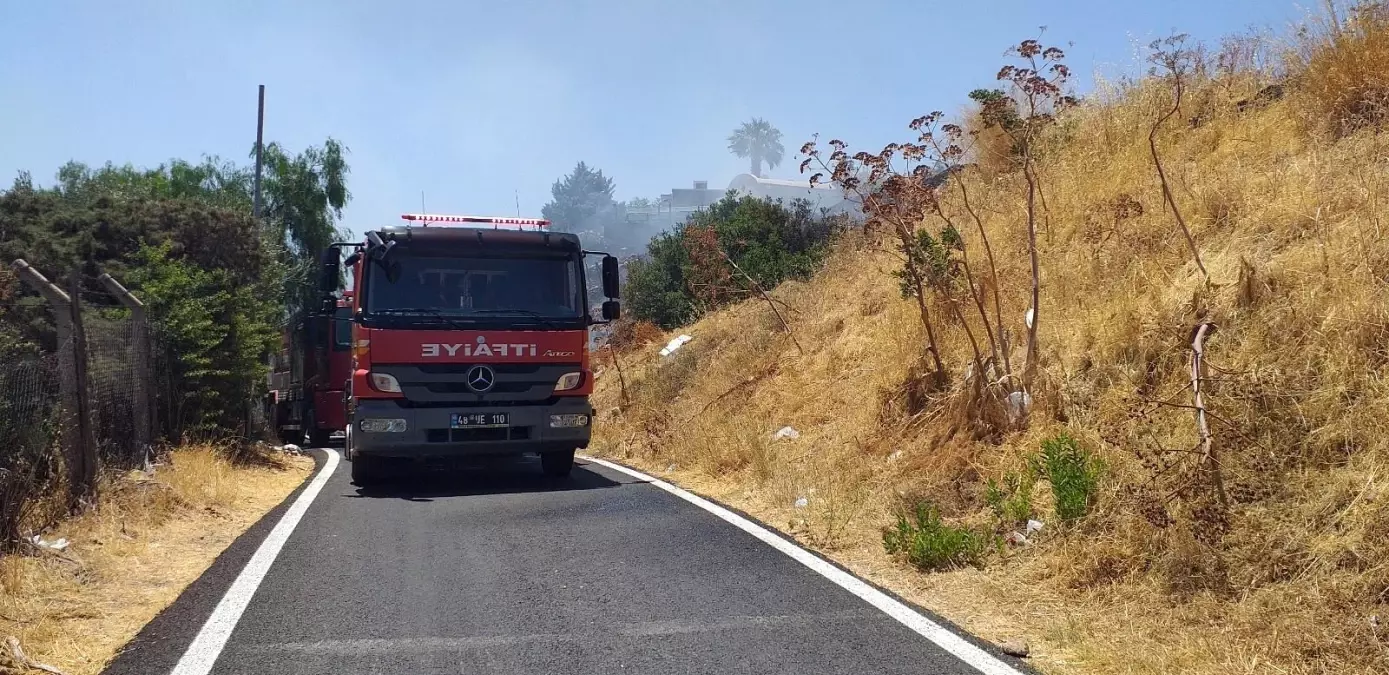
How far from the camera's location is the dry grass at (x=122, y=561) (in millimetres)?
5320

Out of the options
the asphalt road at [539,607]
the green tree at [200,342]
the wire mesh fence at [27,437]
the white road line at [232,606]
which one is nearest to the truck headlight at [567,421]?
the asphalt road at [539,607]

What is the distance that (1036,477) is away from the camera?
7.26 metres

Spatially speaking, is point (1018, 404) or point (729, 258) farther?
point (729, 258)

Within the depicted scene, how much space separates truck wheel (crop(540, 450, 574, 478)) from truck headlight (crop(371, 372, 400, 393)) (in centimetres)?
196

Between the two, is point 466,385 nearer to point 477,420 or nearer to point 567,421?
point 477,420

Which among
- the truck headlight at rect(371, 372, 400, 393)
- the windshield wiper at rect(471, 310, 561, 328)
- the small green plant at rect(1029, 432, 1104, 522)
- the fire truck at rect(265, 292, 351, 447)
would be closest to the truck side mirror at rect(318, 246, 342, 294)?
the truck headlight at rect(371, 372, 400, 393)

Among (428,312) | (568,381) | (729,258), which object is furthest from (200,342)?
(729,258)

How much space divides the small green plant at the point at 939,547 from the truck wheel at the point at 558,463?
5.81 m

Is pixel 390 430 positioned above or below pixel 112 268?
below

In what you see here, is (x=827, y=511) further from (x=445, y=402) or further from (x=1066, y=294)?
(x=445, y=402)

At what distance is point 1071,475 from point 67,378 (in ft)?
25.1

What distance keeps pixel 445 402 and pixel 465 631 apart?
5.98 m

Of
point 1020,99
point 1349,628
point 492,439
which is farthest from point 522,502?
point 1020,99

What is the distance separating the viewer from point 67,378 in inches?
335
